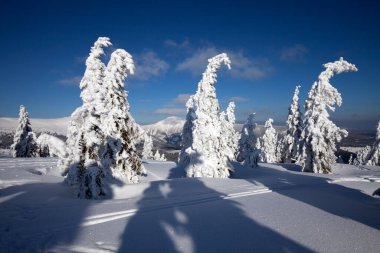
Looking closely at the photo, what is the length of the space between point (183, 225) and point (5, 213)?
566cm

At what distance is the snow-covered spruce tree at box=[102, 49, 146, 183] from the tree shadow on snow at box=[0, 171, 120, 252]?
7.50 meters

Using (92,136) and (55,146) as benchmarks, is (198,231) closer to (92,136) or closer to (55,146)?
(92,136)

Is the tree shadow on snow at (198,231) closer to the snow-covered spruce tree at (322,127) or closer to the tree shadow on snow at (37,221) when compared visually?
the tree shadow on snow at (37,221)

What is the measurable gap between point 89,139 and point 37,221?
6274 millimetres

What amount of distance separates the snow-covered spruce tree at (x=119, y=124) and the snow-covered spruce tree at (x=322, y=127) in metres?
22.8

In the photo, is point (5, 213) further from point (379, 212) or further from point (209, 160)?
point (209, 160)

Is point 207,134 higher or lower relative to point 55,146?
higher

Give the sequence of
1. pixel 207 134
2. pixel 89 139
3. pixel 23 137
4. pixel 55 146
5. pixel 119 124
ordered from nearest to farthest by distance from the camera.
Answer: pixel 89 139 < pixel 119 124 < pixel 207 134 < pixel 55 146 < pixel 23 137

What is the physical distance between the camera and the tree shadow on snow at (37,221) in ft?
19.5

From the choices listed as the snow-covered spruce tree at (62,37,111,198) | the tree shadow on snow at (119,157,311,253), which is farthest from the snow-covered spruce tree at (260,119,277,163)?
the tree shadow on snow at (119,157,311,253)

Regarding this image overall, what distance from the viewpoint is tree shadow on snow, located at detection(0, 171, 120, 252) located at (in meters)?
5.96

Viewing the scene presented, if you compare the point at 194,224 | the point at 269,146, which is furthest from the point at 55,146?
the point at 269,146

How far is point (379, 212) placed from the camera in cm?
932

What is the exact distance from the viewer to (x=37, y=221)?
7711 millimetres
